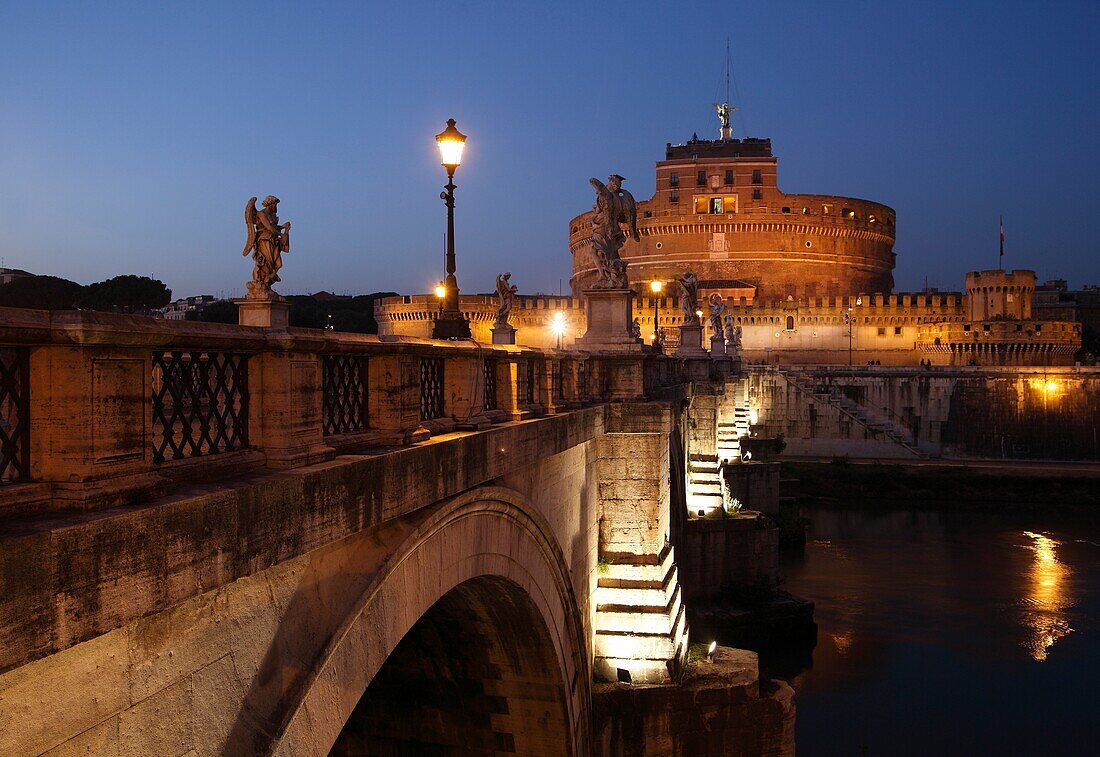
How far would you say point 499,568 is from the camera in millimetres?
6453

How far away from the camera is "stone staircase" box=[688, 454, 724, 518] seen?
72.3 ft

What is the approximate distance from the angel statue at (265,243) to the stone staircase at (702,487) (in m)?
14.1

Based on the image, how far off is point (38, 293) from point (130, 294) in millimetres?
5143

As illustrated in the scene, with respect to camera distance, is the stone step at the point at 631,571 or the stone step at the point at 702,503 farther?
the stone step at the point at 702,503

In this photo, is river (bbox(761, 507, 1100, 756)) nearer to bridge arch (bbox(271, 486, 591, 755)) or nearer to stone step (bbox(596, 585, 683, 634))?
stone step (bbox(596, 585, 683, 634))

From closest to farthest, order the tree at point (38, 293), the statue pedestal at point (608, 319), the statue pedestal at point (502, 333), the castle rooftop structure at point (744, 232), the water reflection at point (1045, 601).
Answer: the statue pedestal at point (608, 319) < the tree at point (38, 293) < the statue pedestal at point (502, 333) < the water reflection at point (1045, 601) < the castle rooftop structure at point (744, 232)

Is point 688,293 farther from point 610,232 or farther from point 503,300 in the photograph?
point 610,232

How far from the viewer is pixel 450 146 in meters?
9.95

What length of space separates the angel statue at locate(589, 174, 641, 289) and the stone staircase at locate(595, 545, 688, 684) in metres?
3.47

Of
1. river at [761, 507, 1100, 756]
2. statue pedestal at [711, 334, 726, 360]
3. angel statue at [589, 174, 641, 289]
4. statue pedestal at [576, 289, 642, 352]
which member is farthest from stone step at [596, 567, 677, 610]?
statue pedestal at [711, 334, 726, 360]

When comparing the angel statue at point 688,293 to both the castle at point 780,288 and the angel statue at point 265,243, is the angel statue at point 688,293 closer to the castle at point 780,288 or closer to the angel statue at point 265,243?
the angel statue at point 265,243

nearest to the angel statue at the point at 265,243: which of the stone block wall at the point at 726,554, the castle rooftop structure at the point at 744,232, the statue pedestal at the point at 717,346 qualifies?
the stone block wall at the point at 726,554

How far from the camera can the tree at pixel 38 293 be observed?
12.6m

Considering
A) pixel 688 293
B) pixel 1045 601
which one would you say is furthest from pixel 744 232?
pixel 1045 601
